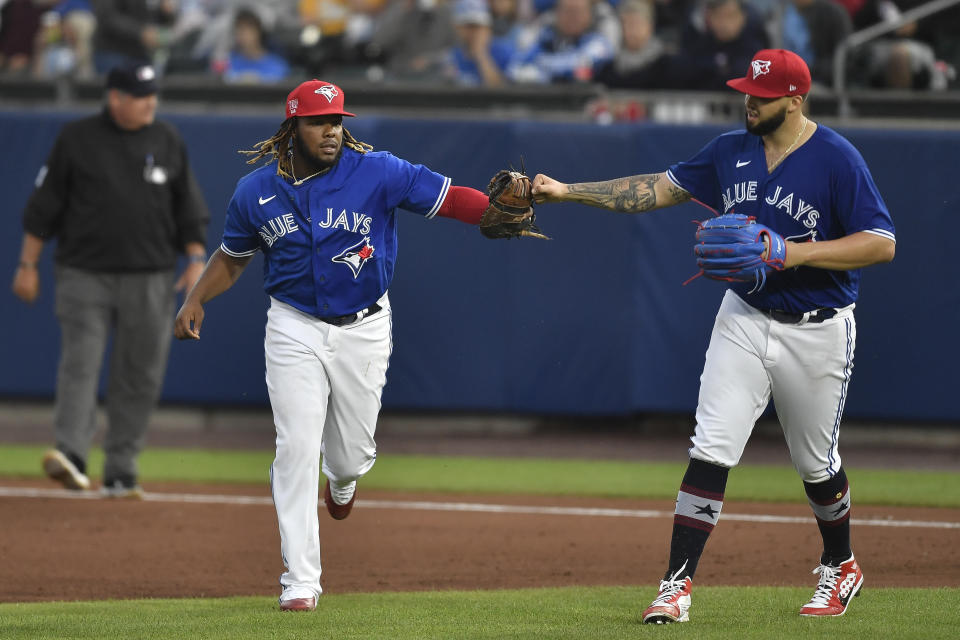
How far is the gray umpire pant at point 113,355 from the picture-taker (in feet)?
30.8

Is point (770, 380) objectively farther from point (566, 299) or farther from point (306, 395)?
point (566, 299)

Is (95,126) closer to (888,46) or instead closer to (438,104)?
(438,104)

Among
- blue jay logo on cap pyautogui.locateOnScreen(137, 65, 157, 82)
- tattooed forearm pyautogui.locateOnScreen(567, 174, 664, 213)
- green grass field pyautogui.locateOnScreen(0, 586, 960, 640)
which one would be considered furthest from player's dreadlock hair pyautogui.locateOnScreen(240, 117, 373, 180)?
blue jay logo on cap pyautogui.locateOnScreen(137, 65, 157, 82)

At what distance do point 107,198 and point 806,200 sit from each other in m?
5.46

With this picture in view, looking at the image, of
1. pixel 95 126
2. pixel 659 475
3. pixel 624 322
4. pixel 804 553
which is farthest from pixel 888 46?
pixel 95 126

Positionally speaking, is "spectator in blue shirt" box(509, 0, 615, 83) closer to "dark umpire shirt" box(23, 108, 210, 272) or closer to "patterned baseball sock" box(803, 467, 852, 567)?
"dark umpire shirt" box(23, 108, 210, 272)

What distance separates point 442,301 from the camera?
12289mm

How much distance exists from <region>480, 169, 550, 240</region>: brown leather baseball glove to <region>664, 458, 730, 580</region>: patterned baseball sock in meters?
1.25

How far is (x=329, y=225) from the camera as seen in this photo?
19.8ft

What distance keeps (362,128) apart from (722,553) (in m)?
5.91

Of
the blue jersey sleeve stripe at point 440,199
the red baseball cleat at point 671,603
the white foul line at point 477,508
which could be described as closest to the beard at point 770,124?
the blue jersey sleeve stripe at point 440,199

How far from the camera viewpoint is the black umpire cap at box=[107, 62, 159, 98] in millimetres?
9180

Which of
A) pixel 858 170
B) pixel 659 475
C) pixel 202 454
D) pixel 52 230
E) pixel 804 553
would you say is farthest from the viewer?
pixel 202 454

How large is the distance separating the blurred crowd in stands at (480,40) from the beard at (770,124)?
22.5 ft
